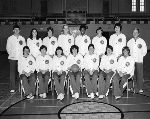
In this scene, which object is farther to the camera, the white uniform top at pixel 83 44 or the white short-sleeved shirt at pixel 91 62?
the white uniform top at pixel 83 44

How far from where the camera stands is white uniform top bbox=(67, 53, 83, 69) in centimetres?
614

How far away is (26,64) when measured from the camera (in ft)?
19.7

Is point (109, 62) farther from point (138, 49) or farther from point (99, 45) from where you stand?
point (138, 49)

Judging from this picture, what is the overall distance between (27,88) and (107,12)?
1753cm

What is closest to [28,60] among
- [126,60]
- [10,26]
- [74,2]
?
[126,60]

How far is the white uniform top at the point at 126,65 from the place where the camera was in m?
5.89

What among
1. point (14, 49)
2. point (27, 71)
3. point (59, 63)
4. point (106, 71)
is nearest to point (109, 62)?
point (106, 71)

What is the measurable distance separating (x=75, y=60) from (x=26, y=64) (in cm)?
118

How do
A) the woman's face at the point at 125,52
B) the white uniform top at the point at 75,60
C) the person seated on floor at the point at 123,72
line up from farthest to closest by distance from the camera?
the white uniform top at the point at 75,60 < the woman's face at the point at 125,52 < the person seated on floor at the point at 123,72

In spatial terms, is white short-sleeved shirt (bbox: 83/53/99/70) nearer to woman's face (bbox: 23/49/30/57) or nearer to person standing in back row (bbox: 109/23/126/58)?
person standing in back row (bbox: 109/23/126/58)

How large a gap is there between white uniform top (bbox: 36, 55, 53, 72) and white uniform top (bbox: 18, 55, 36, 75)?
0.12m

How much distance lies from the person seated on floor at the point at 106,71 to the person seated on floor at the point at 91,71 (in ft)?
0.42

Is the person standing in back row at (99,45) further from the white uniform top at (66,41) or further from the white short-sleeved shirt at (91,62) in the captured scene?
the white uniform top at (66,41)

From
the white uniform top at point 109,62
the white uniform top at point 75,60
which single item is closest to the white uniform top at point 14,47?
the white uniform top at point 75,60
